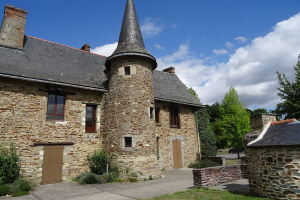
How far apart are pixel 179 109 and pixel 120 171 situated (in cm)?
678

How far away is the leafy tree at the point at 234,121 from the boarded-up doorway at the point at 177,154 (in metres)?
10.0

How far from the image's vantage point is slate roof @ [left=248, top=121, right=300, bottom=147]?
5.60m

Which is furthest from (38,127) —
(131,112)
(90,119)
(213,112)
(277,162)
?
(213,112)

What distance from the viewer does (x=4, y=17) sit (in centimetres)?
1119

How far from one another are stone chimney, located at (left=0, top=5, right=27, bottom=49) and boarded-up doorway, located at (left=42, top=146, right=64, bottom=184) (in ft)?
19.8

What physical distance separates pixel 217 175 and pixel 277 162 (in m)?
3.02

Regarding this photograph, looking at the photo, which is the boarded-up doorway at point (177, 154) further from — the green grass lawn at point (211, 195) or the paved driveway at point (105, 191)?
the green grass lawn at point (211, 195)

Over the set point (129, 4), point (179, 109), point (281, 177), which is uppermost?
point (129, 4)

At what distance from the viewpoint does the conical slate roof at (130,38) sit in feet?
37.2

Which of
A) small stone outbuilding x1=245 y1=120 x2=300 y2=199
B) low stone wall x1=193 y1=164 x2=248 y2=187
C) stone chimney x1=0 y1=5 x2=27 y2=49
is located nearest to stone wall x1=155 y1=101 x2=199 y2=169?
low stone wall x1=193 y1=164 x2=248 y2=187

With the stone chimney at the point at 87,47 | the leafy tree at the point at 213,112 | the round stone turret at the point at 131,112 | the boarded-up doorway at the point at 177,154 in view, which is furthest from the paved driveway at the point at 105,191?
the leafy tree at the point at 213,112

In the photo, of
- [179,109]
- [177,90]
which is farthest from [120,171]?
[177,90]

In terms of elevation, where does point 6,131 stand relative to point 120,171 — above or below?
above

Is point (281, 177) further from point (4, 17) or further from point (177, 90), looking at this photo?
point (4, 17)
